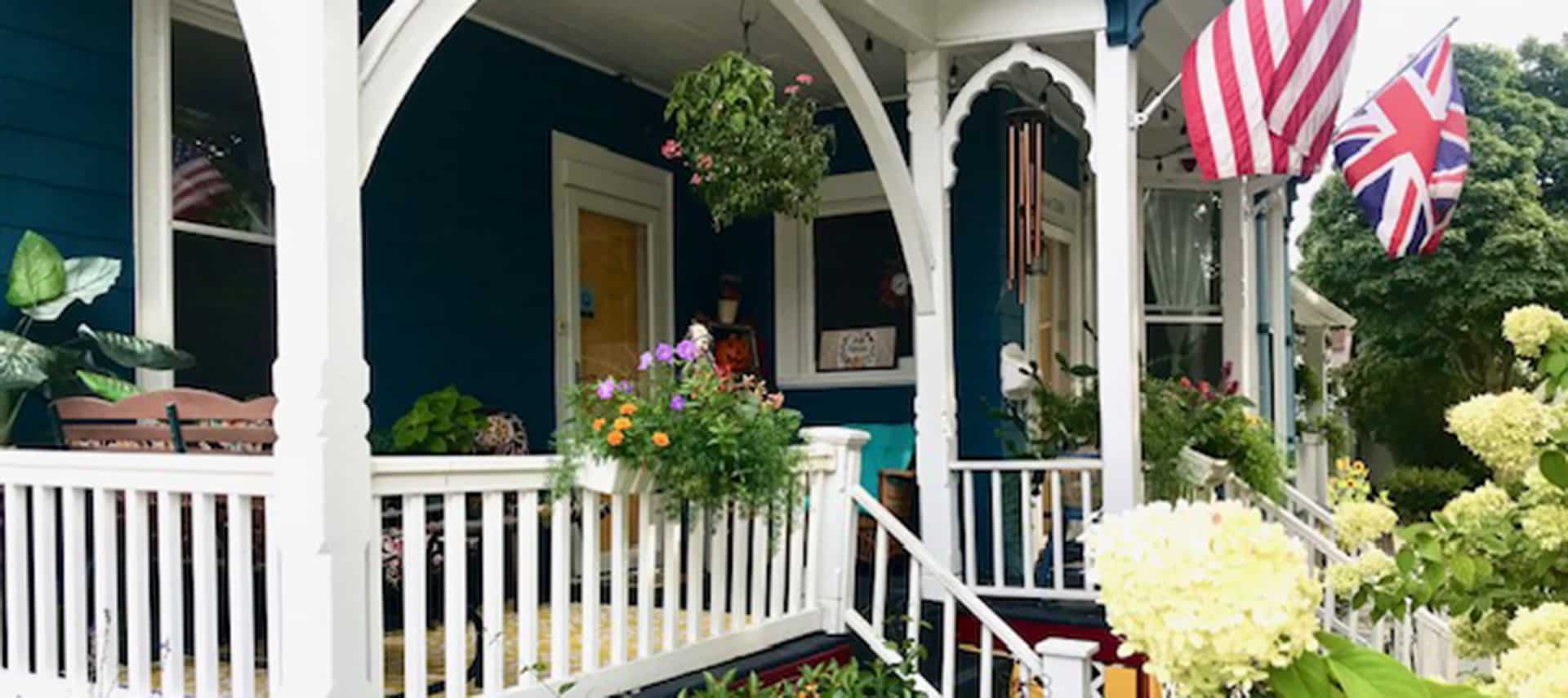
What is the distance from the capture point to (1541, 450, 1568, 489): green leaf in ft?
4.45

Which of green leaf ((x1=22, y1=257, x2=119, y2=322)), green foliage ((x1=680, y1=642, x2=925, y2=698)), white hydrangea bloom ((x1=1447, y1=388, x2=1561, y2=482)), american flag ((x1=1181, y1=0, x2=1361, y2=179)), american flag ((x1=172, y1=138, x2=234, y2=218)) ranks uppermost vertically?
american flag ((x1=1181, y1=0, x2=1361, y2=179))

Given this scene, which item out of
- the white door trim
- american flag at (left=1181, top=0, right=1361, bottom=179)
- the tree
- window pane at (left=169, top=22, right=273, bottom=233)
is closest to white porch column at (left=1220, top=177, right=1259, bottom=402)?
american flag at (left=1181, top=0, right=1361, bottom=179)

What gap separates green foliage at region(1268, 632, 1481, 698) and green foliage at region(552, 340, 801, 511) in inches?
91.3

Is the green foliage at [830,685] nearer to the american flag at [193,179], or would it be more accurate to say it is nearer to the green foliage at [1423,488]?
the american flag at [193,179]

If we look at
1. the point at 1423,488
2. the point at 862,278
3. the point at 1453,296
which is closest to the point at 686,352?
the point at 862,278

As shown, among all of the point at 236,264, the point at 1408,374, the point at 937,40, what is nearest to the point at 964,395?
the point at 937,40

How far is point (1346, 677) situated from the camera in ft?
3.00

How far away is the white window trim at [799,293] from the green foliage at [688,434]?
3281mm

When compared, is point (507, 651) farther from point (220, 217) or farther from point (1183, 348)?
point (1183, 348)

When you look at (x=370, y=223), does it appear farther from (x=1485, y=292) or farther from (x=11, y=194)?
(x=1485, y=292)

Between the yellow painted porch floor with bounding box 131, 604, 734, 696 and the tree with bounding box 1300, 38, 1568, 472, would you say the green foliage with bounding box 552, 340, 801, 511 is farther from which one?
the tree with bounding box 1300, 38, 1568, 472

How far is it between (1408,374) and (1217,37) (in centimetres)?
1438

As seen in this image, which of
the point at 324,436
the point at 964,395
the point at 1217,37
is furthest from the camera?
the point at 964,395

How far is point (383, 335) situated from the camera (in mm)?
4656
